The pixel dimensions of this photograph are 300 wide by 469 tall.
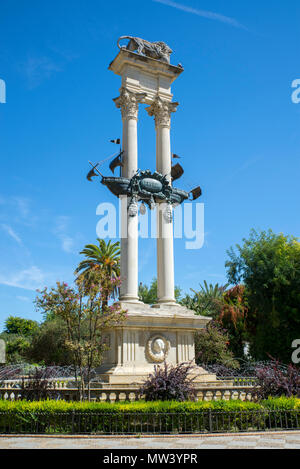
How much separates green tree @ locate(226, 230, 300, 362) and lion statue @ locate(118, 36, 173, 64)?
57.8 ft

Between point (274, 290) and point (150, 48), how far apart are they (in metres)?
19.9

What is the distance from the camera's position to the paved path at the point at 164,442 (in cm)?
978

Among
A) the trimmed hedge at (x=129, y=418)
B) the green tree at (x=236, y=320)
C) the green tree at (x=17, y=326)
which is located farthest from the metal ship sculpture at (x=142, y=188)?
the green tree at (x=17, y=326)

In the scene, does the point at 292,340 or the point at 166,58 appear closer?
the point at 166,58

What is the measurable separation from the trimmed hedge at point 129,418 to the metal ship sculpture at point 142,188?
10886 mm

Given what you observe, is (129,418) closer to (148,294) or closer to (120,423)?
(120,423)

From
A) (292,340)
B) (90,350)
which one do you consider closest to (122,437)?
(90,350)

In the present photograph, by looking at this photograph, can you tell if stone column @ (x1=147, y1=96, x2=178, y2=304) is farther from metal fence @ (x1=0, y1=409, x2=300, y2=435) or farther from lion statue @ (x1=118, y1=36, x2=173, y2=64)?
metal fence @ (x1=0, y1=409, x2=300, y2=435)

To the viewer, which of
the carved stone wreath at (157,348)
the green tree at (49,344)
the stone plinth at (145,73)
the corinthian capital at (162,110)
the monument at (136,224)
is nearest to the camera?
the monument at (136,224)

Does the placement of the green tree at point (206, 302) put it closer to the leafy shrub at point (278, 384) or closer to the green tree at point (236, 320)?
the green tree at point (236, 320)

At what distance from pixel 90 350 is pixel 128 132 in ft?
39.3

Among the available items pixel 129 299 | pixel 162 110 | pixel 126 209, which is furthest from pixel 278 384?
pixel 162 110

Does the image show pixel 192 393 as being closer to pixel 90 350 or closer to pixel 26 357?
pixel 90 350
